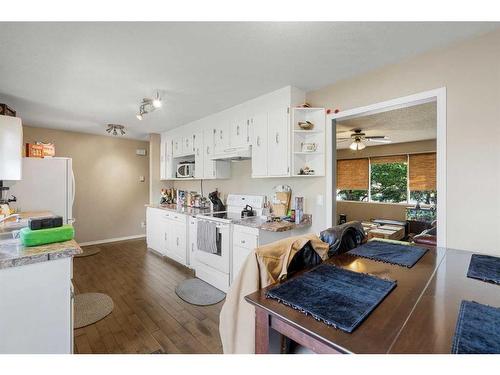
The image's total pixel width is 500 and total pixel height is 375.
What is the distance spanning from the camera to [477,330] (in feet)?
2.46

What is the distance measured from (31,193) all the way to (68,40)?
94.4 inches

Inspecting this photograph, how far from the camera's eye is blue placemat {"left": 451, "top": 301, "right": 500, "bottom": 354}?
26.4 inches

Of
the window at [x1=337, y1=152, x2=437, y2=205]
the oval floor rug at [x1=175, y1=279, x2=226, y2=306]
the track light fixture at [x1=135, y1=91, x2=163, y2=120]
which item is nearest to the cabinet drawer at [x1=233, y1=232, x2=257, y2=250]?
the oval floor rug at [x1=175, y1=279, x2=226, y2=306]

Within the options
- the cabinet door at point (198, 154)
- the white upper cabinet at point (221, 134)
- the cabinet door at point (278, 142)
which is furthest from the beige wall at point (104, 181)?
the cabinet door at point (278, 142)

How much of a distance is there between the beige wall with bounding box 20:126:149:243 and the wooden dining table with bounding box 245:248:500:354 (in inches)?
206

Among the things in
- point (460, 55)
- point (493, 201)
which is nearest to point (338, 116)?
point (460, 55)

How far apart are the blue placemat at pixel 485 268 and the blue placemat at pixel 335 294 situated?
1.77ft

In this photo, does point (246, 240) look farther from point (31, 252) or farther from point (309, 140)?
point (31, 252)

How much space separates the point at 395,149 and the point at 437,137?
4507mm

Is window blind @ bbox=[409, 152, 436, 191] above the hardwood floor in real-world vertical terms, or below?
above

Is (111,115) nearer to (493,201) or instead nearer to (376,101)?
(376,101)

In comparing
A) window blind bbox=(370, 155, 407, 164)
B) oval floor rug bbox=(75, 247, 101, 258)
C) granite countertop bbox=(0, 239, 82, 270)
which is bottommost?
oval floor rug bbox=(75, 247, 101, 258)

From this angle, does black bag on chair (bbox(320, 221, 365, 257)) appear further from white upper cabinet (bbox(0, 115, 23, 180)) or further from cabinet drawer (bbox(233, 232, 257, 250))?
white upper cabinet (bbox(0, 115, 23, 180))

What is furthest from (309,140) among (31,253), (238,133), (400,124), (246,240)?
(31,253)
